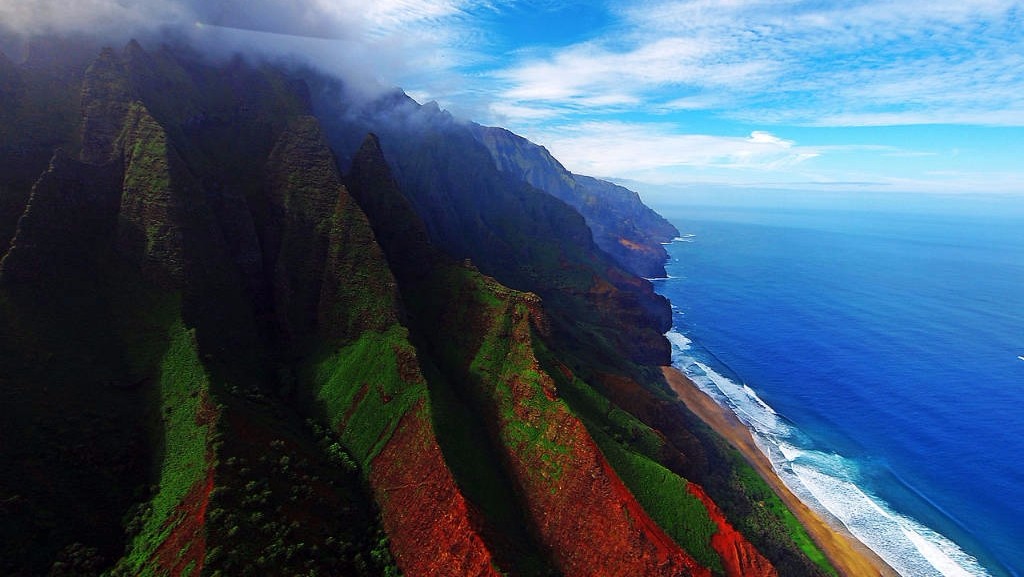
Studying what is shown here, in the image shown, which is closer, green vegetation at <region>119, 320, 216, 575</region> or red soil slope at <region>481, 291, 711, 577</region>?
green vegetation at <region>119, 320, 216, 575</region>

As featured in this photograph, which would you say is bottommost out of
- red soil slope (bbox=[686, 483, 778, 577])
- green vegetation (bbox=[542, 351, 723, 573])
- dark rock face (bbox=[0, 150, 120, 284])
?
red soil slope (bbox=[686, 483, 778, 577])

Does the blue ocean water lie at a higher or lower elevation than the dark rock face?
lower

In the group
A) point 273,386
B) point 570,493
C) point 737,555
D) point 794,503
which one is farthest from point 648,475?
point 273,386

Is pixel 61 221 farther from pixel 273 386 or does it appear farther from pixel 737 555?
pixel 737 555

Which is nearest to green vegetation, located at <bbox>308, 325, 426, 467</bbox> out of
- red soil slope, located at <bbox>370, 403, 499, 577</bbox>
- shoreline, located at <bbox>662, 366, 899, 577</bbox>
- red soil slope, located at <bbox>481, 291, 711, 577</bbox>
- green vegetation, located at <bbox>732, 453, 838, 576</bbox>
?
red soil slope, located at <bbox>370, 403, 499, 577</bbox>

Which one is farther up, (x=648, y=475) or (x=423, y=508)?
(x=648, y=475)

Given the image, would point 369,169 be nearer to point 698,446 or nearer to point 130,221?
point 130,221

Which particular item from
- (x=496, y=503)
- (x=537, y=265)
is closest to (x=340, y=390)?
(x=496, y=503)

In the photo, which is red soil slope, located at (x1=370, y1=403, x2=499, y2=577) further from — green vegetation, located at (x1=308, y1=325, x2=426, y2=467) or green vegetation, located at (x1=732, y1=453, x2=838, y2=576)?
green vegetation, located at (x1=732, y1=453, x2=838, y2=576)
